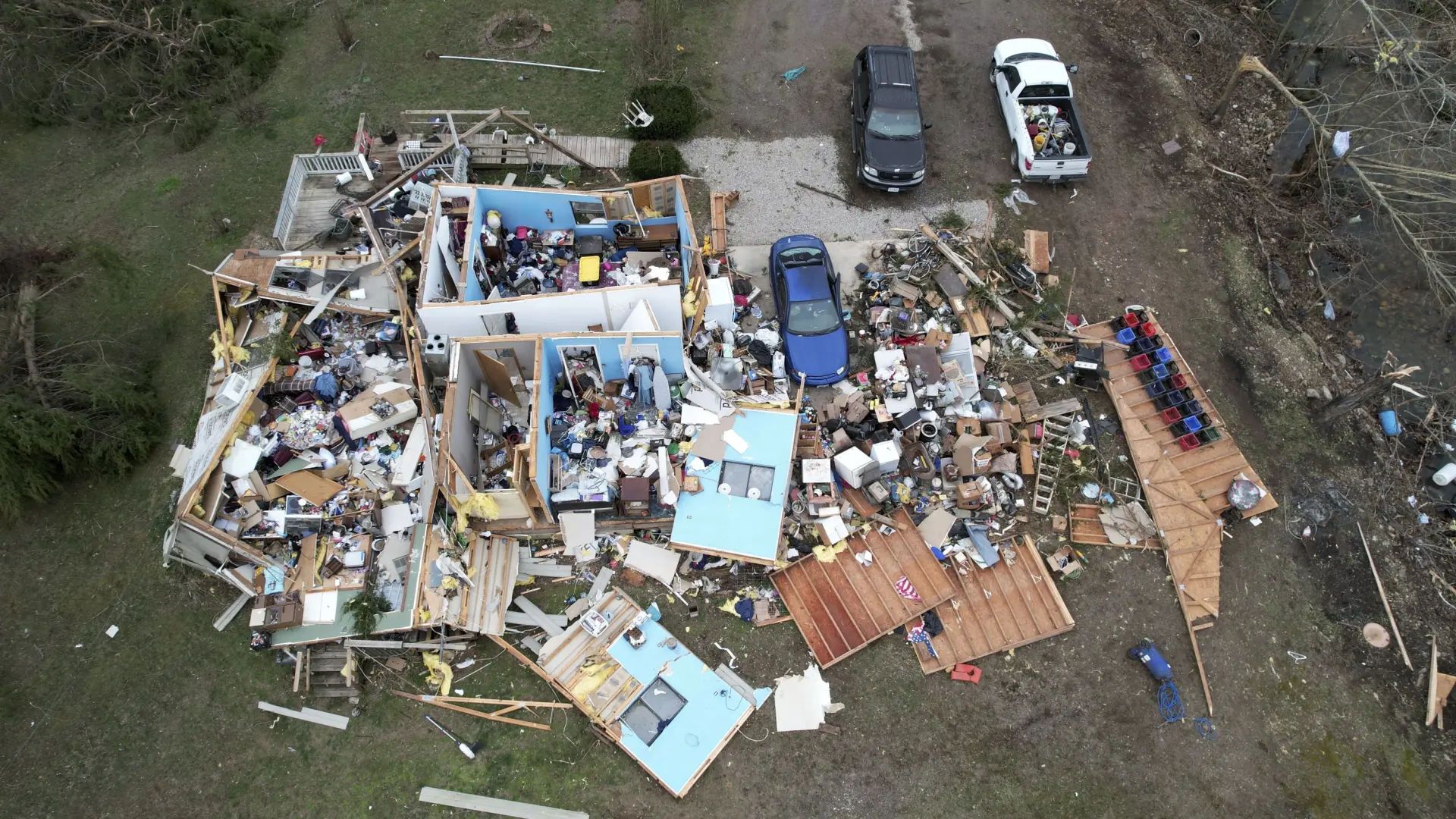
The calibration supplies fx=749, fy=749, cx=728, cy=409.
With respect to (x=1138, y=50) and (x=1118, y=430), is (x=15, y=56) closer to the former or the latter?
(x=1118, y=430)

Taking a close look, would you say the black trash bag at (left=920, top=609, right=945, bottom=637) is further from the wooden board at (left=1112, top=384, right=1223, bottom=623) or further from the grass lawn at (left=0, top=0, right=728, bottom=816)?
the grass lawn at (left=0, top=0, right=728, bottom=816)

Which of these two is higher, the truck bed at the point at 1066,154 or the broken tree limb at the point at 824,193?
the truck bed at the point at 1066,154

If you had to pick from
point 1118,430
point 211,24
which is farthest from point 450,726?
point 211,24

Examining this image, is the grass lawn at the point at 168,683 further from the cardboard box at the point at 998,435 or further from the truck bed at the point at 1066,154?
the truck bed at the point at 1066,154

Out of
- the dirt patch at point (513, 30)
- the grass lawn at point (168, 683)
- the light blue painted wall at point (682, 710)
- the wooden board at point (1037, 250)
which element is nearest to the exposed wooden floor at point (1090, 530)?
the wooden board at point (1037, 250)

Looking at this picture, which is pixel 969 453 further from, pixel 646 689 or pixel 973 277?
pixel 646 689

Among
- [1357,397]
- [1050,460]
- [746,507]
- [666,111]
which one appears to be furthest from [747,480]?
[1357,397]

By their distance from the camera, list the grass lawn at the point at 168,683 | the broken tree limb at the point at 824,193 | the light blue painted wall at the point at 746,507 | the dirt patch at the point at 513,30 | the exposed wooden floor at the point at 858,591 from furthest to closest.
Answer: the dirt patch at the point at 513,30 < the broken tree limb at the point at 824,193 < the light blue painted wall at the point at 746,507 < the exposed wooden floor at the point at 858,591 < the grass lawn at the point at 168,683
